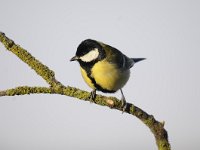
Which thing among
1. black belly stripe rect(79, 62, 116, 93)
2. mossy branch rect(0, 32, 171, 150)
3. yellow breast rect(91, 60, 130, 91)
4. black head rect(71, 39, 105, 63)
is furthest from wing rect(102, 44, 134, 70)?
mossy branch rect(0, 32, 171, 150)

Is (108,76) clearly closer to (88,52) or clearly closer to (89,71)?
(89,71)

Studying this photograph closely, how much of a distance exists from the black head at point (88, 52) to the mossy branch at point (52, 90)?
1.87 m

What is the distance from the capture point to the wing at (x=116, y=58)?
4.56 m

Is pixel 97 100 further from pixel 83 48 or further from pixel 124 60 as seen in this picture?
pixel 124 60

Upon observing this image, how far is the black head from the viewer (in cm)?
399

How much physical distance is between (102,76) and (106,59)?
1.35 ft

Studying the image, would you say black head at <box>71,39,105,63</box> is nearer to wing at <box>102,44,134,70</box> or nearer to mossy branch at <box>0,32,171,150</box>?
wing at <box>102,44,134,70</box>

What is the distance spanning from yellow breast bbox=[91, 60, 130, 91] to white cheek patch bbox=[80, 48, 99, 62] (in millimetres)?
106

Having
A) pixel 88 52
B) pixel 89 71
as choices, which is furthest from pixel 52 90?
pixel 89 71

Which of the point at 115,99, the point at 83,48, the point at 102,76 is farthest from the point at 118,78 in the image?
the point at 115,99

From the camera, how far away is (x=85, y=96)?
2.00 metres

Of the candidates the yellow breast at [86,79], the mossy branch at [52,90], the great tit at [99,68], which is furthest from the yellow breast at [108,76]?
the mossy branch at [52,90]

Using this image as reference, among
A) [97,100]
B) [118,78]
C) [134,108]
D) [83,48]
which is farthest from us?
[118,78]

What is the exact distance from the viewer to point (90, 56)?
4105 millimetres
